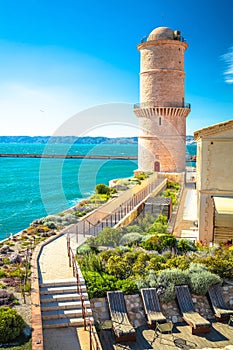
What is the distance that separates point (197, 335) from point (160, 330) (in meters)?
1.13

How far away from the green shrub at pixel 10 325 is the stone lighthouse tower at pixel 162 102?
99.6 ft

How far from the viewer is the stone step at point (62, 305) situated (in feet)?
32.8

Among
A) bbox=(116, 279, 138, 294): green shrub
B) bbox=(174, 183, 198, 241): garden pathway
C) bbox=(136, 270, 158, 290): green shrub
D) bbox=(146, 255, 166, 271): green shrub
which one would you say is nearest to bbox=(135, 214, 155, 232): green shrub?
bbox=(174, 183, 198, 241): garden pathway

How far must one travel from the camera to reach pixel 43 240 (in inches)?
581

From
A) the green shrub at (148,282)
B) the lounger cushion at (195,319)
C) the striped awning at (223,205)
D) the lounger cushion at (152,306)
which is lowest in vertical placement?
the lounger cushion at (195,319)

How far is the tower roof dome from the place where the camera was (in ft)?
118

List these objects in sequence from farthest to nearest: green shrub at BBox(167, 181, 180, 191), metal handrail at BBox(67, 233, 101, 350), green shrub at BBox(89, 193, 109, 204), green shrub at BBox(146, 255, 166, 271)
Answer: green shrub at BBox(167, 181, 180, 191) < green shrub at BBox(89, 193, 109, 204) < green shrub at BBox(146, 255, 166, 271) < metal handrail at BBox(67, 233, 101, 350)

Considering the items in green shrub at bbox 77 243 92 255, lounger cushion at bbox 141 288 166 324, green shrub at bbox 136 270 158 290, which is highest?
green shrub at bbox 77 243 92 255

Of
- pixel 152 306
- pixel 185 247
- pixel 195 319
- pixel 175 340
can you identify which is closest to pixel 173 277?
pixel 152 306

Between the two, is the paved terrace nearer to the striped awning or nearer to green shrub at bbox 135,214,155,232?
the striped awning

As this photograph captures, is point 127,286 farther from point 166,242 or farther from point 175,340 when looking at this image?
point 166,242

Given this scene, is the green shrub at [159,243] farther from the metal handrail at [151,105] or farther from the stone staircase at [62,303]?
the metal handrail at [151,105]

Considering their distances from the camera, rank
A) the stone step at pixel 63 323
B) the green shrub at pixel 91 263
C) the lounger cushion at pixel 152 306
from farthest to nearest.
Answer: the green shrub at pixel 91 263
the lounger cushion at pixel 152 306
the stone step at pixel 63 323

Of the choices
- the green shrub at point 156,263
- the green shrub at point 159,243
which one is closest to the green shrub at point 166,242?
the green shrub at point 159,243
